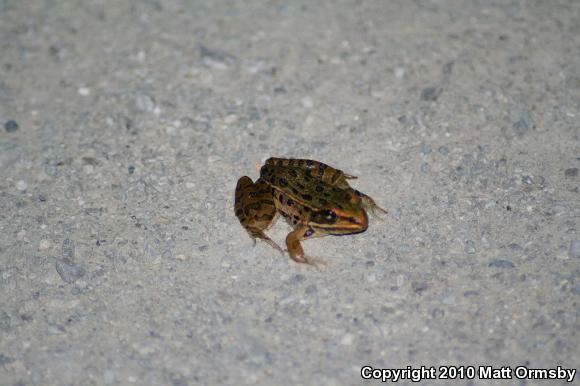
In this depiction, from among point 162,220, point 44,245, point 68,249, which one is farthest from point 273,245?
point 44,245

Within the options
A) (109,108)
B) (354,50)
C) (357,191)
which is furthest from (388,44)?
(109,108)

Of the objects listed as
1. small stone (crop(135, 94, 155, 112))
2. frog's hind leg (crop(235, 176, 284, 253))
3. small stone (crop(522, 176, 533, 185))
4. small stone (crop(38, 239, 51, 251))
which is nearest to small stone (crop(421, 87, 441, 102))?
small stone (crop(522, 176, 533, 185))

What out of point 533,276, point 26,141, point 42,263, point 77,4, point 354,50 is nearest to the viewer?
point 533,276

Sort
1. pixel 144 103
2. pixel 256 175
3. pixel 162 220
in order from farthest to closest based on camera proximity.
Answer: pixel 144 103
pixel 256 175
pixel 162 220

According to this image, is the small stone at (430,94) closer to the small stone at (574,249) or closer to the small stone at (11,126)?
the small stone at (574,249)

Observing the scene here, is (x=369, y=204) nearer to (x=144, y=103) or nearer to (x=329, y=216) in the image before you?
(x=329, y=216)

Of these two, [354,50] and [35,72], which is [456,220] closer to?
[354,50]
